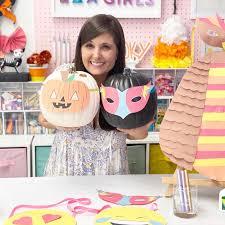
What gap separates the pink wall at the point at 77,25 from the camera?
2414 mm

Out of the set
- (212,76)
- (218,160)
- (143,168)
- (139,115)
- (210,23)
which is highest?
(210,23)

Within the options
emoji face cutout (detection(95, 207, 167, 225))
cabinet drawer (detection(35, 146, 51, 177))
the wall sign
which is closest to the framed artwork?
the wall sign

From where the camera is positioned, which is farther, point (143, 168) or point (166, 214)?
point (143, 168)

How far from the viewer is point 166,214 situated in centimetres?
104

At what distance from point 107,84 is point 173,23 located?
1.32 meters

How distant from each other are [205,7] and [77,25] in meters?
0.79

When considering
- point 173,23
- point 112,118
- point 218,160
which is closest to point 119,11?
point 173,23

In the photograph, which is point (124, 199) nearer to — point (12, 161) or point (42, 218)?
point (42, 218)

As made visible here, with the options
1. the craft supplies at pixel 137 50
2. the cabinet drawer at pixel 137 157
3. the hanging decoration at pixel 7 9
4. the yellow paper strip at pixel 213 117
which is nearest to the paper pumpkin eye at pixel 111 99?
the yellow paper strip at pixel 213 117

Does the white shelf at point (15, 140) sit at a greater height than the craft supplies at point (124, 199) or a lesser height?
lesser

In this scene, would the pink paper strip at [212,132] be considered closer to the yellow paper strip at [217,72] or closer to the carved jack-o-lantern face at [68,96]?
the yellow paper strip at [217,72]

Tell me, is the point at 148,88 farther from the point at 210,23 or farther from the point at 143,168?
the point at 143,168

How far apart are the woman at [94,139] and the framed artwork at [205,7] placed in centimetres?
127

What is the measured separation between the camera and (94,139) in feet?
4.56
